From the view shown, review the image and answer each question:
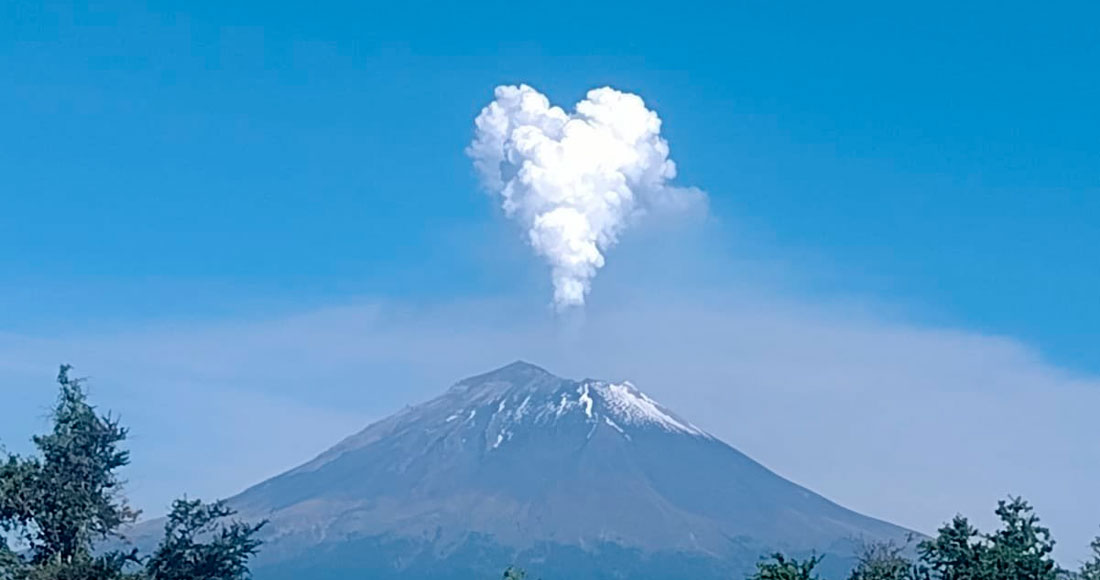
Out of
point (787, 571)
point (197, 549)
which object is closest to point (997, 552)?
point (787, 571)

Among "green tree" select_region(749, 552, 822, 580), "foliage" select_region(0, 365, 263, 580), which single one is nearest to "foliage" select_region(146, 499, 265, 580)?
"foliage" select_region(0, 365, 263, 580)

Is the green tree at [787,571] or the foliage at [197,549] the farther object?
the foliage at [197,549]

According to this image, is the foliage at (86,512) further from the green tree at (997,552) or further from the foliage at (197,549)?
the green tree at (997,552)

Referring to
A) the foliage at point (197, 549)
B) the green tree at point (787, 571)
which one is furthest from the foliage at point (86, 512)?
the green tree at point (787, 571)

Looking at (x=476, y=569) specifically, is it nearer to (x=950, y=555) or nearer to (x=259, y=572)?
(x=259, y=572)

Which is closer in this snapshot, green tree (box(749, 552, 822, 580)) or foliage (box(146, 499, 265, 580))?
green tree (box(749, 552, 822, 580))

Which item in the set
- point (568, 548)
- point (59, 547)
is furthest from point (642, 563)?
point (59, 547)

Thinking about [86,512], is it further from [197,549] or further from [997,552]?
[997,552]

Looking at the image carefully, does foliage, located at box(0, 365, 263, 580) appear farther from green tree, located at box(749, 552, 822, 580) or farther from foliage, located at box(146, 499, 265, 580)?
green tree, located at box(749, 552, 822, 580)
